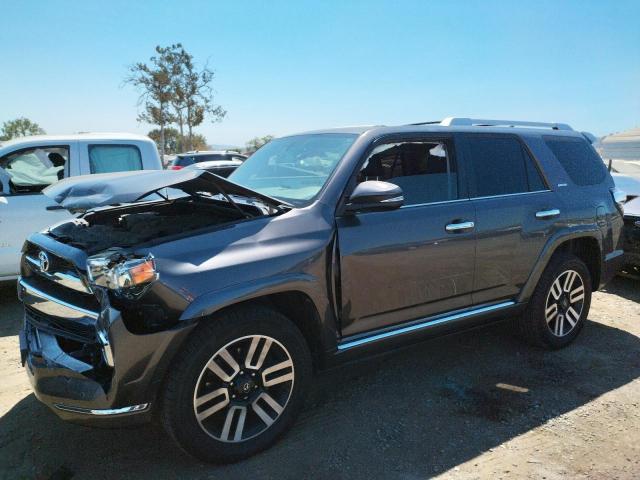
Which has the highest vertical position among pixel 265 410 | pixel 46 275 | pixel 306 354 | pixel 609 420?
pixel 46 275

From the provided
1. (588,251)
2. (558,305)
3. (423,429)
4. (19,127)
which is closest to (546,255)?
(558,305)

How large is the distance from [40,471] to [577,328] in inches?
164

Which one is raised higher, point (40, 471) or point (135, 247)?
point (135, 247)

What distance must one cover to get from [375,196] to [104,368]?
1666mm

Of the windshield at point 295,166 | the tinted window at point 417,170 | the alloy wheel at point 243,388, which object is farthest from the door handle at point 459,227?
the alloy wheel at point 243,388

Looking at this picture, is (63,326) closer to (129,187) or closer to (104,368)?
(104,368)

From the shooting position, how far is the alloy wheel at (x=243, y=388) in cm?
258

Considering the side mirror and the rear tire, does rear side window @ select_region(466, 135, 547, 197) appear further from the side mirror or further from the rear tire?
the side mirror

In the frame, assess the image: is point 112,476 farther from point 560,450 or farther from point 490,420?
point 560,450

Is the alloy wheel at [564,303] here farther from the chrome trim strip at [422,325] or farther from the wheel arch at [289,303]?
the wheel arch at [289,303]

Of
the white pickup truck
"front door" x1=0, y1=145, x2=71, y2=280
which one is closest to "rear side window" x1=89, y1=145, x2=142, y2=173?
the white pickup truck

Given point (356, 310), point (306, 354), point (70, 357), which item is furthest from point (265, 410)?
point (70, 357)

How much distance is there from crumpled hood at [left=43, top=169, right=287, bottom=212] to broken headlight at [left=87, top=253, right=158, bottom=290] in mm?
366

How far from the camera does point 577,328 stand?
4441 mm
